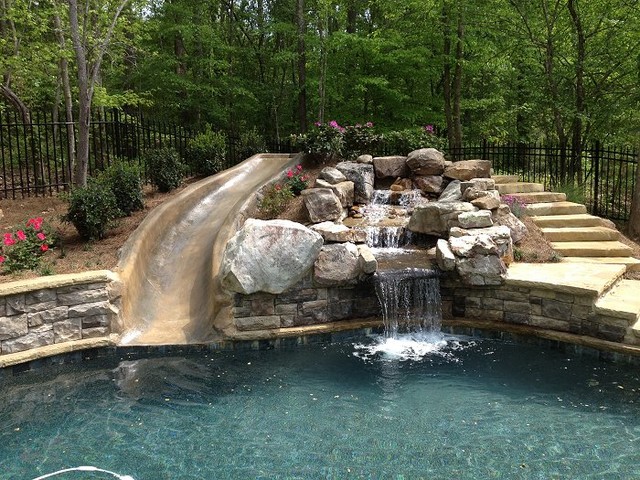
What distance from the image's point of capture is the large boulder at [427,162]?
1038cm

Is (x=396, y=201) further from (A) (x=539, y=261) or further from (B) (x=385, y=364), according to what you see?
(B) (x=385, y=364)

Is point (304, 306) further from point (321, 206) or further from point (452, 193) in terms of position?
point (452, 193)

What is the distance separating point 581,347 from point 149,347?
17.4 feet

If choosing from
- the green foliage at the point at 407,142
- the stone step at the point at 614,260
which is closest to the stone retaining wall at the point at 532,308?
the stone step at the point at 614,260

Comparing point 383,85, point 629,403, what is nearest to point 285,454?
point 629,403

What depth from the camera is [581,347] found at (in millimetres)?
6402

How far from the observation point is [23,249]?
22.5 feet

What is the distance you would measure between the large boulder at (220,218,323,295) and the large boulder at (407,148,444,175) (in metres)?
4.34

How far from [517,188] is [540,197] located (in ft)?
1.62

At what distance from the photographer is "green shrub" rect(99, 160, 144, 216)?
28.8 ft

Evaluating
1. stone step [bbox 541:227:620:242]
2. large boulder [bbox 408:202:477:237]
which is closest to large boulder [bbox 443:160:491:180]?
stone step [bbox 541:227:620:242]

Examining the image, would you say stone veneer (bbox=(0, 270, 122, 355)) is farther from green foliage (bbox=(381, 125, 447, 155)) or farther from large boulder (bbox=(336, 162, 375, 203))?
green foliage (bbox=(381, 125, 447, 155))

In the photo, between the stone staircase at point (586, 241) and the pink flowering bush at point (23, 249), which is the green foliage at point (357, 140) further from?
the pink flowering bush at point (23, 249)

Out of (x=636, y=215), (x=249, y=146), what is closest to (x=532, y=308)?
(x=636, y=215)
